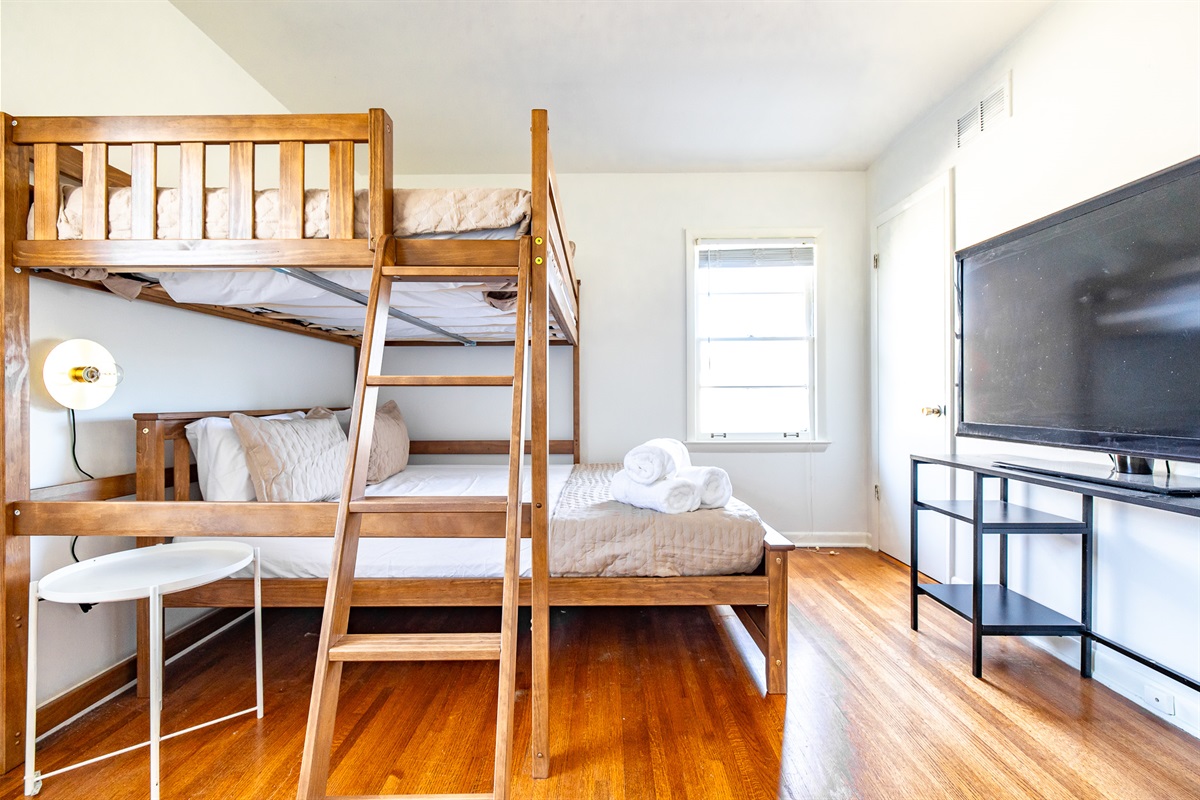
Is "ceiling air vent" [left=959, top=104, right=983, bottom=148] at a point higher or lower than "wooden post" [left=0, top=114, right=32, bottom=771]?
higher

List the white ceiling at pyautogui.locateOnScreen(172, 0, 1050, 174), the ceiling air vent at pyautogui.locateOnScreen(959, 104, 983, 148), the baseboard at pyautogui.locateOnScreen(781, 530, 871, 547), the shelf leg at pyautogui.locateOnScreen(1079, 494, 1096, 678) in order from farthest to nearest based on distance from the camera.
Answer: the baseboard at pyautogui.locateOnScreen(781, 530, 871, 547) → the ceiling air vent at pyautogui.locateOnScreen(959, 104, 983, 148) → the white ceiling at pyautogui.locateOnScreen(172, 0, 1050, 174) → the shelf leg at pyautogui.locateOnScreen(1079, 494, 1096, 678)

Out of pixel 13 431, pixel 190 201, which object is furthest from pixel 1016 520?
pixel 13 431

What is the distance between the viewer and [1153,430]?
1576 mm

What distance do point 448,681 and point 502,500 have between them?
1.00 meters

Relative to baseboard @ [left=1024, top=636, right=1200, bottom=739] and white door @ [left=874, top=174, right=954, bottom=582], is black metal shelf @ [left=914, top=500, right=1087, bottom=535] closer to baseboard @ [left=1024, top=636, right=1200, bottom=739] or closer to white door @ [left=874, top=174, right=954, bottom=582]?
baseboard @ [left=1024, top=636, right=1200, bottom=739]

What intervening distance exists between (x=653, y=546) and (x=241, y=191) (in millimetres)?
1660

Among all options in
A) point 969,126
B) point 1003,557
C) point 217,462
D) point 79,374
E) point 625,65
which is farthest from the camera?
point 969,126

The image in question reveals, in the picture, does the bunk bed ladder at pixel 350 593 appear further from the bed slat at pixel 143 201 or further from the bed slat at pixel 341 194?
the bed slat at pixel 143 201

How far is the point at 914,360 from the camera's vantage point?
9.99 feet

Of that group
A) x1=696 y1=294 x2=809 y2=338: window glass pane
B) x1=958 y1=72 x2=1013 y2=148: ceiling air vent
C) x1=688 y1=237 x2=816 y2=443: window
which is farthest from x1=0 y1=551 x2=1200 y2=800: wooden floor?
x1=958 y1=72 x2=1013 y2=148: ceiling air vent

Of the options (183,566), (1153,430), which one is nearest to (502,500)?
(183,566)

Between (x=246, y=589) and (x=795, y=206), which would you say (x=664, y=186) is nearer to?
(x=795, y=206)

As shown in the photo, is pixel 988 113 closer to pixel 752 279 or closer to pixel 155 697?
pixel 752 279

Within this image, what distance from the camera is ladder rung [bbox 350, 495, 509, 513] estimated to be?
1243mm
